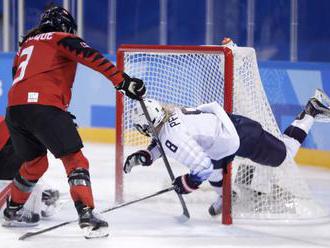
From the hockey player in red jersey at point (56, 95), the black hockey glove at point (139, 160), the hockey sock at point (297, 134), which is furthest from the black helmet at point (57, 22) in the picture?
the hockey sock at point (297, 134)

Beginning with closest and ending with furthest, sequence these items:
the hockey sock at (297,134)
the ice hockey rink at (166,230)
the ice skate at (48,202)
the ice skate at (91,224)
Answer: the ice skate at (91,224), the ice hockey rink at (166,230), the ice skate at (48,202), the hockey sock at (297,134)

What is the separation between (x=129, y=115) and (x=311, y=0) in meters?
3.94

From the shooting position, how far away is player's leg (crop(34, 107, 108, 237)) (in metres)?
3.17

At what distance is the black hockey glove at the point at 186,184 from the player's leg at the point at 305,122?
739 mm

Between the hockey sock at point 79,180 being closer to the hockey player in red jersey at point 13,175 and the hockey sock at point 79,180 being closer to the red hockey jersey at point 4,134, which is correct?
the hockey player in red jersey at point 13,175

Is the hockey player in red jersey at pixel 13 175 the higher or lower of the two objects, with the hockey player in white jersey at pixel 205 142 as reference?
lower

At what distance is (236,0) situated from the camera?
816 cm

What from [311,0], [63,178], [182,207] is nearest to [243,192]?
[182,207]

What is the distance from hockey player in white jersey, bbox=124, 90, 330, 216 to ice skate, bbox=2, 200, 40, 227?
0.49m

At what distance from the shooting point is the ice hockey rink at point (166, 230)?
3.29m

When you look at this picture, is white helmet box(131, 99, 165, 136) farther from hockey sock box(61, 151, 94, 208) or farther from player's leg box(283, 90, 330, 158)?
player's leg box(283, 90, 330, 158)

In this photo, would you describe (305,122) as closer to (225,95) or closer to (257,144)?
(257,144)

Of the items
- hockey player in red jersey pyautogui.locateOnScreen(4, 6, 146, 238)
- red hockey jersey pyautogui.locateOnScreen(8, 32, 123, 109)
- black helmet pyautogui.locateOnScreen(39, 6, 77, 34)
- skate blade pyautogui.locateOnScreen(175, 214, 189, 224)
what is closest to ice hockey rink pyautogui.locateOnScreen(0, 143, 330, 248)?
skate blade pyautogui.locateOnScreen(175, 214, 189, 224)

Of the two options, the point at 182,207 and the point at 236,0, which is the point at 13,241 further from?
the point at 236,0
